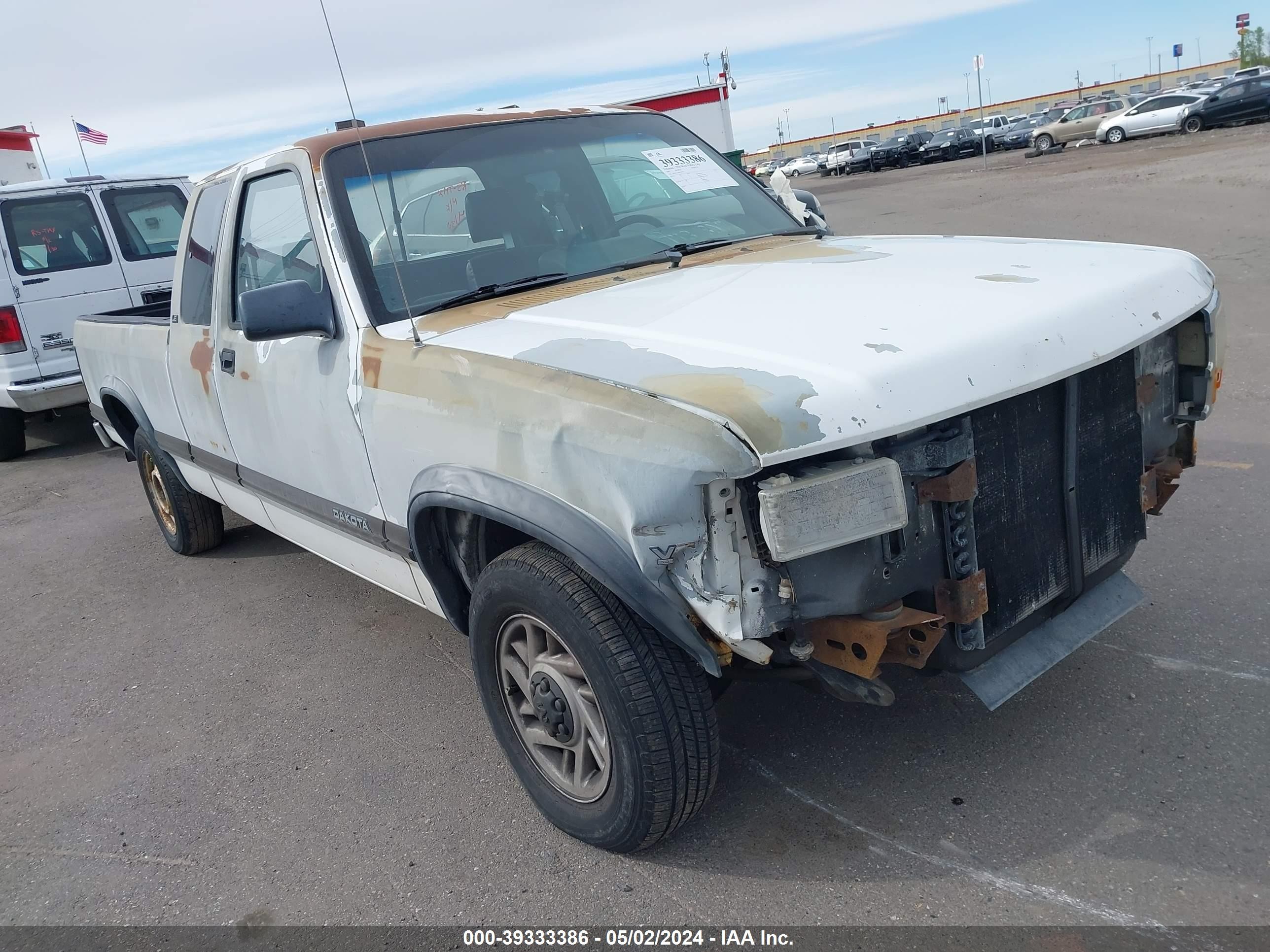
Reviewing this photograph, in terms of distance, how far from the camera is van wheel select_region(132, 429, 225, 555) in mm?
5500

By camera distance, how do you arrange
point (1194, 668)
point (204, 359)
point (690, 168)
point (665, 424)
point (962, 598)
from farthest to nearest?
1. point (204, 359)
2. point (690, 168)
3. point (1194, 668)
4. point (962, 598)
5. point (665, 424)

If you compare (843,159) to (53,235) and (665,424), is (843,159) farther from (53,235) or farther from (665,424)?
(665,424)

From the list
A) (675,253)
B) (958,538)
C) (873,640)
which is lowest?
(873,640)

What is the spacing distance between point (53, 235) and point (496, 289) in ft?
25.0

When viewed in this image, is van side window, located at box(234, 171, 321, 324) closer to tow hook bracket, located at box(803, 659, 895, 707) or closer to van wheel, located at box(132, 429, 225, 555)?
van wheel, located at box(132, 429, 225, 555)

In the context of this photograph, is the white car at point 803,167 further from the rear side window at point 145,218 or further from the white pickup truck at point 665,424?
the white pickup truck at point 665,424

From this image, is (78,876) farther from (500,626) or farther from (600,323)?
(600,323)

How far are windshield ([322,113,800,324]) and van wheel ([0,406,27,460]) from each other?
7.05 meters

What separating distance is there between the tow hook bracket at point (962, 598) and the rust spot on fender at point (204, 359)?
3054 mm

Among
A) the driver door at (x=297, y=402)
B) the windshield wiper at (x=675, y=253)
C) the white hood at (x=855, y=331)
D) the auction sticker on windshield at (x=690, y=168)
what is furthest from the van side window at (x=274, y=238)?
the auction sticker on windshield at (x=690, y=168)

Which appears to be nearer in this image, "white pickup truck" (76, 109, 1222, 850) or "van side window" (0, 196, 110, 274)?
"white pickup truck" (76, 109, 1222, 850)

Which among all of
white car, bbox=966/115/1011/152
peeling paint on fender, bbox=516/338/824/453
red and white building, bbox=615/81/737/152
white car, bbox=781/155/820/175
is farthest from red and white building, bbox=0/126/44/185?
white car, bbox=781/155/820/175

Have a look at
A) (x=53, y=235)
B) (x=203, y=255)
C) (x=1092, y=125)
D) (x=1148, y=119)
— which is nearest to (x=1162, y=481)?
(x=203, y=255)

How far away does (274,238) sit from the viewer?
380 centimetres
